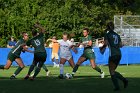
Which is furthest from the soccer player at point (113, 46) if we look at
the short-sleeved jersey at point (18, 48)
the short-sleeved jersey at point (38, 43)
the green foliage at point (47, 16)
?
the green foliage at point (47, 16)

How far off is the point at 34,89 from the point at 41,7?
112 ft

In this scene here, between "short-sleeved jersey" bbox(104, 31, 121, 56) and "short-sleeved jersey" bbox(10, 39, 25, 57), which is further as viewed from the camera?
"short-sleeved jersey" bbox(10, 39, 25, 57)

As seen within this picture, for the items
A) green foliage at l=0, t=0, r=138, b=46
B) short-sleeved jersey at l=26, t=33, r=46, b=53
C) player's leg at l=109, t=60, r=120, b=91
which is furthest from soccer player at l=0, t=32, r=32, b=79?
green foliage at l=0, t=0, r=138, b=46

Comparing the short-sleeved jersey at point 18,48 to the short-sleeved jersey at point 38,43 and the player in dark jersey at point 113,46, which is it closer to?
the short-sleeved jersey at point 38,43

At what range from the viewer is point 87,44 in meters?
18.9

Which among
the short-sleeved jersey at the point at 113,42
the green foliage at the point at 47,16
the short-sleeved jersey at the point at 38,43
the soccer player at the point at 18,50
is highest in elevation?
the short-sleeved jersey at the point at 113,42

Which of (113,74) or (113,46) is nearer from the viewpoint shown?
(113,74)

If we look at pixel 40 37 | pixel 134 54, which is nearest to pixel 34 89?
pixel 40 37

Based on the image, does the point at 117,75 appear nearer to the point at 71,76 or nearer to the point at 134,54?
the point at 71,76

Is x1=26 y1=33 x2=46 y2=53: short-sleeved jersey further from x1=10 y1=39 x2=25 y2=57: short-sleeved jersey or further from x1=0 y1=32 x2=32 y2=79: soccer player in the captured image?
x1=10 y1=39 x2=25 y2=57: short-sleeved jersey

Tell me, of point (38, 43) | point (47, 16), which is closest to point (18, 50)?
point (38, 43)

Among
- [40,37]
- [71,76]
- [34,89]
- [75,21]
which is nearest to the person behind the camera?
[34,89]

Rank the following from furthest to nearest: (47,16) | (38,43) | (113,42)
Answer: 1. (47,16)
2. (38,43)
3. (113,42)

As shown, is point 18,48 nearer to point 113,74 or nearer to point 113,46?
point 113,46
